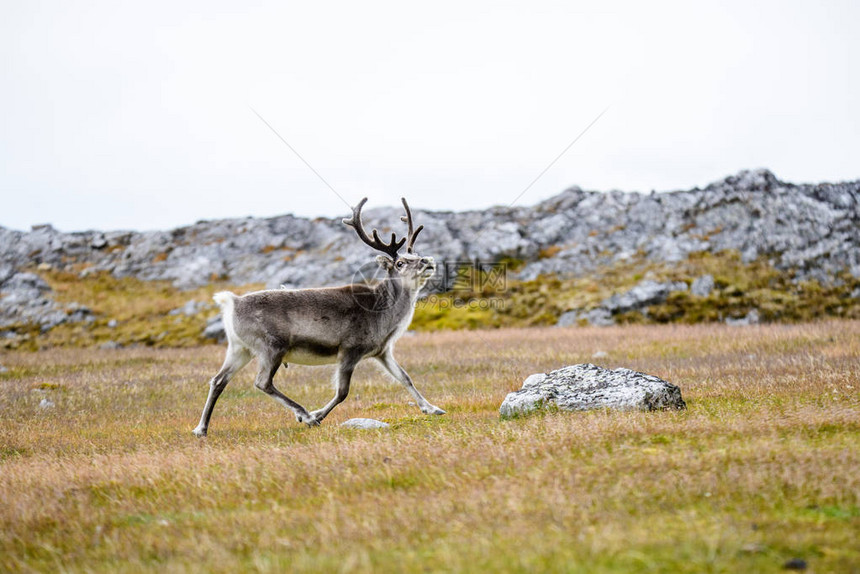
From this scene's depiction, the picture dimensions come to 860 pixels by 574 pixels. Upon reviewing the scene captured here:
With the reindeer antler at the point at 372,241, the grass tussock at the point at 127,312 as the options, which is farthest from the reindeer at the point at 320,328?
the grass tussock at the point at 127,312

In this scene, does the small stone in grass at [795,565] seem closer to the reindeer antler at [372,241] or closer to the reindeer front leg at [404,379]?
the reindeer front leg at [404,379]

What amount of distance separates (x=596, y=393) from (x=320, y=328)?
14.5 ft

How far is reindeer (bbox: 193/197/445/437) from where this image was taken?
1116cm

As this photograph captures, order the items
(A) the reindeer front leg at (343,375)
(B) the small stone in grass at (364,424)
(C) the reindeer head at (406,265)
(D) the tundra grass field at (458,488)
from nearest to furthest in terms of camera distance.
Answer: (D) the tundra grass field at (458,488), (B) the small stone in grass at (364,424), (A) the reindeer front leg at (343,375), (C) the reindeer head at (406,265)

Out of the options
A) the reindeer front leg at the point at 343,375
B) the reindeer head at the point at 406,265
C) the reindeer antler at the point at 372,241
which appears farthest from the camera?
the reindeer antler at the point at 372,241

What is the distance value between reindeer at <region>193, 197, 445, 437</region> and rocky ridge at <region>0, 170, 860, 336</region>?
22.3 m

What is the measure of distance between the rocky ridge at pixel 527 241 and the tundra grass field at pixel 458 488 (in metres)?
25.0

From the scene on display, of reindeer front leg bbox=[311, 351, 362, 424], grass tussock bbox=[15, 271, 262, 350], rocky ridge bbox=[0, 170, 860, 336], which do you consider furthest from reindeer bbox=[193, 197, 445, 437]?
grass tussock bbox=[15, 271, 262, 350]

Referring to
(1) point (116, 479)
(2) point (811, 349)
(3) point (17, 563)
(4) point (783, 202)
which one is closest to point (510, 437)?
(1) point (116, 479)

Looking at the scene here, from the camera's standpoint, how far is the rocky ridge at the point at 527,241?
38656 millimetres

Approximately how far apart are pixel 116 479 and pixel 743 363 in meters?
12.9

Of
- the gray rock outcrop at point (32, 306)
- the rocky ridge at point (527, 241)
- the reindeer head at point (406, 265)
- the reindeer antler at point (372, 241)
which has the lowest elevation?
the gray rock outcrop at point (32, 306)

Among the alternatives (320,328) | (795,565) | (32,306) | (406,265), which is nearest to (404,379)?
(320,328)

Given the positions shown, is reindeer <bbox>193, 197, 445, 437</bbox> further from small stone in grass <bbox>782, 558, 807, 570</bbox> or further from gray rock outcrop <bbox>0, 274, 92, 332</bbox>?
gray rock outcrop <bbox>0, 274, 92, 332</bbox>
